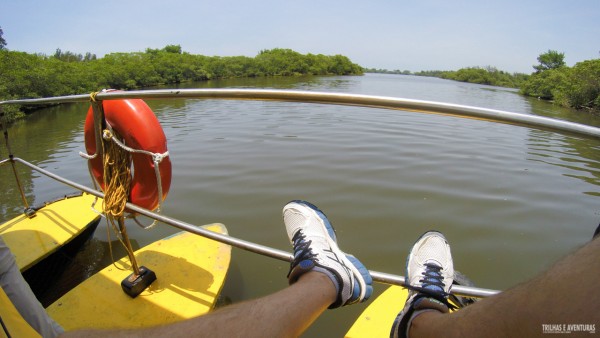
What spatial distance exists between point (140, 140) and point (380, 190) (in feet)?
11.2

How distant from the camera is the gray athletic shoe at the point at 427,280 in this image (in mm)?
1149

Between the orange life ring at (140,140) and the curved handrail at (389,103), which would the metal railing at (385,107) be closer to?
the curved handrail at (389,103)

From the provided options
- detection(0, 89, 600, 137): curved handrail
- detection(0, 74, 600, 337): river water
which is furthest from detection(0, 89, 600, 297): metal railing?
detection(0, 74, 600, 337): river water

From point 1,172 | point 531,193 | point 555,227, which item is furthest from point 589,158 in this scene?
point 1,172

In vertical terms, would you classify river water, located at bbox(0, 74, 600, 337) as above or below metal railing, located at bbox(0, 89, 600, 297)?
below

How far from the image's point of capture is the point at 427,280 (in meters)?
1.31

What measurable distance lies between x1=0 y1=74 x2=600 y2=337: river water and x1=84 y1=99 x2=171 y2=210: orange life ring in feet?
4.43

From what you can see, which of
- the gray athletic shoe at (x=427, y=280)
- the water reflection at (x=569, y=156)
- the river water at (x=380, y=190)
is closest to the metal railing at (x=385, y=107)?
the gray athletic shoe at (x=427, y=280)

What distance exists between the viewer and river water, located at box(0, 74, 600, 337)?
2967mm

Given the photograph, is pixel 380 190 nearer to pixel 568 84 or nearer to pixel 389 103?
pixel 389 103

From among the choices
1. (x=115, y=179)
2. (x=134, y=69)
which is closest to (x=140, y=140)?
(x=115, y=179)

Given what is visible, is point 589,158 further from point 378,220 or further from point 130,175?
point 130,175

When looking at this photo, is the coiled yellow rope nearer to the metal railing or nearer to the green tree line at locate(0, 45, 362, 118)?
the metal railing

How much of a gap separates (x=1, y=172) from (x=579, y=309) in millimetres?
8661
